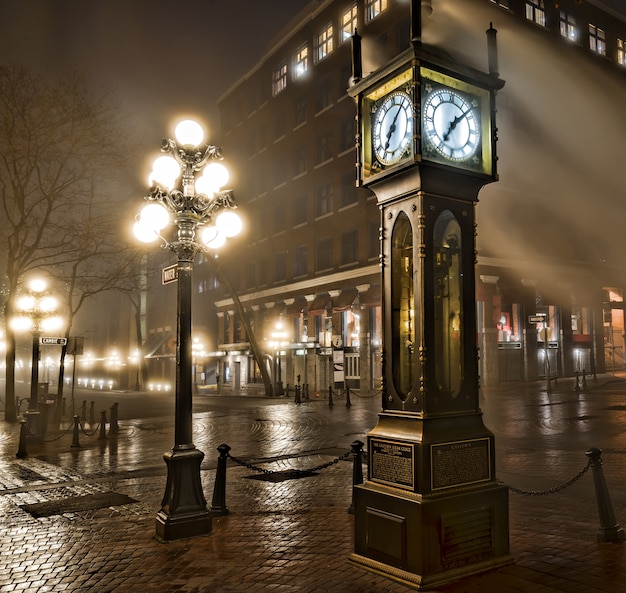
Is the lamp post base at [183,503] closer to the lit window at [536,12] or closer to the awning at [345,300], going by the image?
the awning at [345,300]

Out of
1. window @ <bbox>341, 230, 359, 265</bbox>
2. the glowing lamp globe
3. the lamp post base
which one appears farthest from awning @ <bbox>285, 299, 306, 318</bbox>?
the lamp post base

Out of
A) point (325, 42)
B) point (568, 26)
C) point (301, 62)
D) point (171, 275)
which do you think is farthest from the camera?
point (301, 62)

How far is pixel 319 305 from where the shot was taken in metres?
41.4

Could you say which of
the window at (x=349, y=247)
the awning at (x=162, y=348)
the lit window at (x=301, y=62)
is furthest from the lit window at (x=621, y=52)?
the awning at (x=162, y=348)

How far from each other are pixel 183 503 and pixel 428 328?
3.61 metres

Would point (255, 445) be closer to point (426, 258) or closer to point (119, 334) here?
point (426, 258)

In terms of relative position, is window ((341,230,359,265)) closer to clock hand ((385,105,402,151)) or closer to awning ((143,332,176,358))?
awning ((143,332,176,358))

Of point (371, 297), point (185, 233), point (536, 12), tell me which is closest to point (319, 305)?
point (371, 297)

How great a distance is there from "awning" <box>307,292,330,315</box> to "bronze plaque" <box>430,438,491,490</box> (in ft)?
115

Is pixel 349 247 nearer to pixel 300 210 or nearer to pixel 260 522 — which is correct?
pixel 300 210

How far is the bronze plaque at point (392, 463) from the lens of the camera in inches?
219

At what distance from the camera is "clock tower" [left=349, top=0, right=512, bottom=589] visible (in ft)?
18.0

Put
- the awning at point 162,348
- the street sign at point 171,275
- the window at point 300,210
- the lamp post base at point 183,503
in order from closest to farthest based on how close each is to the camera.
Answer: the lamp post base at point 183,503
the street sign at point 171,275
the window at point 300,210
the awning at point 162,348

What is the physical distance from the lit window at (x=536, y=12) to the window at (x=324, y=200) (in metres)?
15.2
